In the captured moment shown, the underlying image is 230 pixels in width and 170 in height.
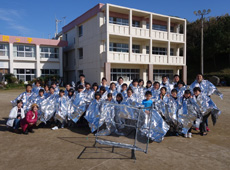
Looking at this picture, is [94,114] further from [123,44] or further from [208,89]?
[123,44]

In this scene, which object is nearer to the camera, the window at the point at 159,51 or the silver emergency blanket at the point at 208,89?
the silver emergency blanket at the point at 208,89

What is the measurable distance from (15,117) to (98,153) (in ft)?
11.0

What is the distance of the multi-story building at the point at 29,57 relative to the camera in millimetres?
25266

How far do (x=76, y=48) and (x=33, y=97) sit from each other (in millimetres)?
20756

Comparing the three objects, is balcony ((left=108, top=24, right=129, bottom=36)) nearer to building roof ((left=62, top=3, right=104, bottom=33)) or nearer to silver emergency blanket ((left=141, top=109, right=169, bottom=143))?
building roof ((left=62, top=3, right=104, bottom=33))

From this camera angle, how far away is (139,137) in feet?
18.1

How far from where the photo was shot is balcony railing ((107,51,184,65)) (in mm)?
21828

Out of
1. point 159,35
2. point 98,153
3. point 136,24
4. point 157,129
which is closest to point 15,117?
point 98,153

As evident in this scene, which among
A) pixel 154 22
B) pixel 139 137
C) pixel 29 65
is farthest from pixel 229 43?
pixel 139 137

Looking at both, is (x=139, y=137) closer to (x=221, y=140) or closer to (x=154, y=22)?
(x=221, y=140)

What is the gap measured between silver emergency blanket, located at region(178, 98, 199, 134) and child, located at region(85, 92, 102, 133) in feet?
8.16

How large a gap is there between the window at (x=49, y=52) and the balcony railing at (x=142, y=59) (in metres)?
10.8

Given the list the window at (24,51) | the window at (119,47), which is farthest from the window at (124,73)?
the window at (24,51)

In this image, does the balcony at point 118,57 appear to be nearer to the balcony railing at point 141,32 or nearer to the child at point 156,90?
the balcony railing at point 141,32
